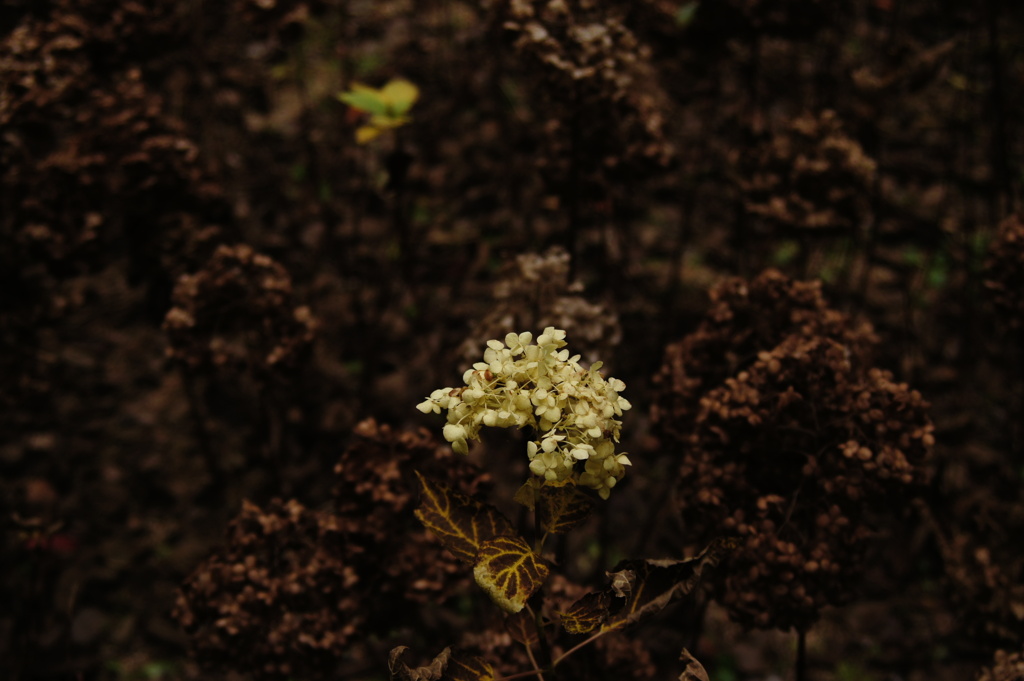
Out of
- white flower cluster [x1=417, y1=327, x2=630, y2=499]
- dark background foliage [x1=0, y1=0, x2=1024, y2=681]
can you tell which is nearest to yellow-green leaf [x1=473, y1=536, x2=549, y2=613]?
white flower cluster [x1=417, y1=327, x2=630, y2=499]

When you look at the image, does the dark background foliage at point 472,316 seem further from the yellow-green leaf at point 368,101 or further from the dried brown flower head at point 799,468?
the yellow-green leaf at point 368,101

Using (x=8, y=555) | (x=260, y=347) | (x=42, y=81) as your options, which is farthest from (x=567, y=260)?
(x=8, y=555)

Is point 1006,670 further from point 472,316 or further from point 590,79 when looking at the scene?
point 472,316

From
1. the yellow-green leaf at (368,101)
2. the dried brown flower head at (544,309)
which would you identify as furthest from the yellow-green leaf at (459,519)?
the yellow-green leaf at (368,101)

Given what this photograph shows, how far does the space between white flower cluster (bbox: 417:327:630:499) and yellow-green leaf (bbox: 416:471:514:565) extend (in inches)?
10.5

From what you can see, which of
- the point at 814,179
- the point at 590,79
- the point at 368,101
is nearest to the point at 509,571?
the point at 590,79

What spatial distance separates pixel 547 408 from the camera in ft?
4.74

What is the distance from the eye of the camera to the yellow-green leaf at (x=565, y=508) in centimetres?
164

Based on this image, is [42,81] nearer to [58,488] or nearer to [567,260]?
[58,488]

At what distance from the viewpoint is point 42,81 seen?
2.79 metres

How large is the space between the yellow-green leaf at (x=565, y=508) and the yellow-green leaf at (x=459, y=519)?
107 mm

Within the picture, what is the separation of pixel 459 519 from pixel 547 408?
0.44 metres

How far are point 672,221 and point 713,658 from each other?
2.25 m

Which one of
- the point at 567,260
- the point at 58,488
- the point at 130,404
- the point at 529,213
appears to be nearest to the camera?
the point at 567,260
